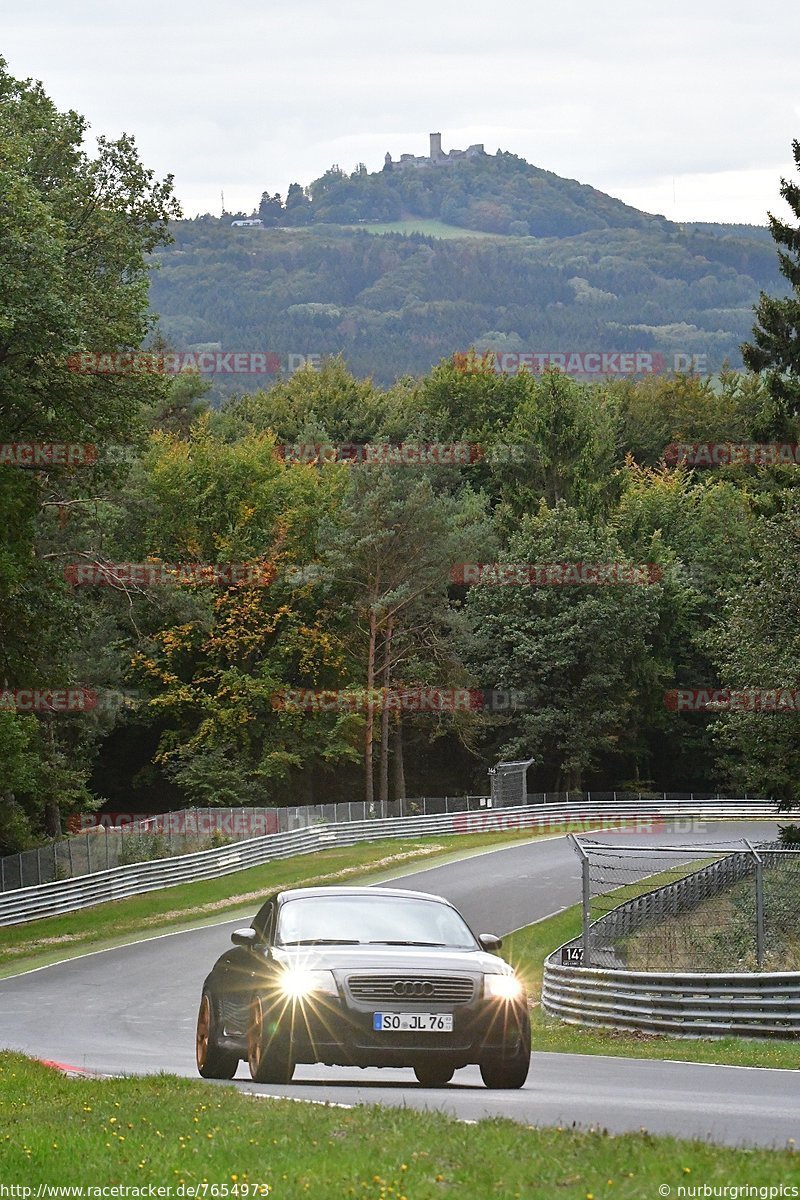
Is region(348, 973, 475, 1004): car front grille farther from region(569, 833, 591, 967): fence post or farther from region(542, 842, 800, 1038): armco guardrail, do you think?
region(569, 833, 591, 967): fence post

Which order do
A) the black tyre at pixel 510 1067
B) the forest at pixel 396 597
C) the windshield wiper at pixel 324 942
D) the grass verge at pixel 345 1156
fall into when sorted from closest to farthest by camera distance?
the grass verge at pixel 345 1156 < the black tyre at pixel 510 1067 < the windshield wiper at pixel 324 942 < the forest at pixel 396 597

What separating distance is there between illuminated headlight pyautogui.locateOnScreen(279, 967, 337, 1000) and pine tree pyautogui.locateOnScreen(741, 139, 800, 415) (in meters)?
37.0

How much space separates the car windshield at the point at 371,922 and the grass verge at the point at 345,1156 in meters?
2.13

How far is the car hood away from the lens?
11.6m

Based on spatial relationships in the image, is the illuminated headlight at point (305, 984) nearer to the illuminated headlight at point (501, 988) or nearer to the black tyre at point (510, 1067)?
the illuminated headlight at point (501, 988)

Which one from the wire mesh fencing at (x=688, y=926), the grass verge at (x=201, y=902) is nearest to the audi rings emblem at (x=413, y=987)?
the wire mesh fencing at (x=688, y=926)

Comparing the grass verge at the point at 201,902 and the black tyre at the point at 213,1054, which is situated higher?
the black tyre at the point at 213,1054

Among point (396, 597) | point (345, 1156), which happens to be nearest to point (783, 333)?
point (396, 597)

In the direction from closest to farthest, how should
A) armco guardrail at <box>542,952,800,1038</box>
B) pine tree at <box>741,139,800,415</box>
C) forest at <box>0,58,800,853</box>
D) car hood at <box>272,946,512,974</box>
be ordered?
car hood at <box>272,946,512,974</box> → armco guardrail at <box>542,952,800,1038</box> → pine tree at <box>741,139,800,415</box> → forest at <box>0,58,800,853</box>

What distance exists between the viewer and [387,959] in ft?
38.5

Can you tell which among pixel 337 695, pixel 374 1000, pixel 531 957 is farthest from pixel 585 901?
pixel 337 695

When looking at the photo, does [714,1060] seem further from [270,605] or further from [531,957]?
[270,605]

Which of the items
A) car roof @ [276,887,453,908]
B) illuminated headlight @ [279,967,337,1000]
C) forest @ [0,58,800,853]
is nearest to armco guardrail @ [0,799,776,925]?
forest @ [0,58,800,853]

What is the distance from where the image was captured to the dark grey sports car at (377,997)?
1147 cm
